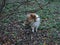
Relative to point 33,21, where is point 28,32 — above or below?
below

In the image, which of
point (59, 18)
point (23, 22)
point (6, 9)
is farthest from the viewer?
point (6, 9)

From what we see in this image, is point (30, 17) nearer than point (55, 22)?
Yes

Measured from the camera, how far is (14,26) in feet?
24.9

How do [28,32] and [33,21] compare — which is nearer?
[33,21]

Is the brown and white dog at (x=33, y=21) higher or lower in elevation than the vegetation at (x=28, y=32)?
higher

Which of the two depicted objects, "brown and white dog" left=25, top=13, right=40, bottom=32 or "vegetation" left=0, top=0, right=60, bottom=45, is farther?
"brown and white dog" left=25, top=13, right=40, bottom=32

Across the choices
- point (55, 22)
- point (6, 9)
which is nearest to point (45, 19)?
point (55, 22)

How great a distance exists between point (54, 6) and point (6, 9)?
2.31 metres

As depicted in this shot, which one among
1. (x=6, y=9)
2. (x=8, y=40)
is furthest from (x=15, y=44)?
(x=6, y=9)

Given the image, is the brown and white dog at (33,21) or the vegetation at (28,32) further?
the brown and white dog at (33,21)

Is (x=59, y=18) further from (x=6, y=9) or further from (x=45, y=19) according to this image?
(x=6, y=9)

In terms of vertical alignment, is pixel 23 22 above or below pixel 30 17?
below

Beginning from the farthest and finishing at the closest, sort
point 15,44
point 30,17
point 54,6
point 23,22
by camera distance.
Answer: point 54,6 → point 23,22 → point 30,17 → point 15,44

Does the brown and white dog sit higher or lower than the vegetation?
higher
